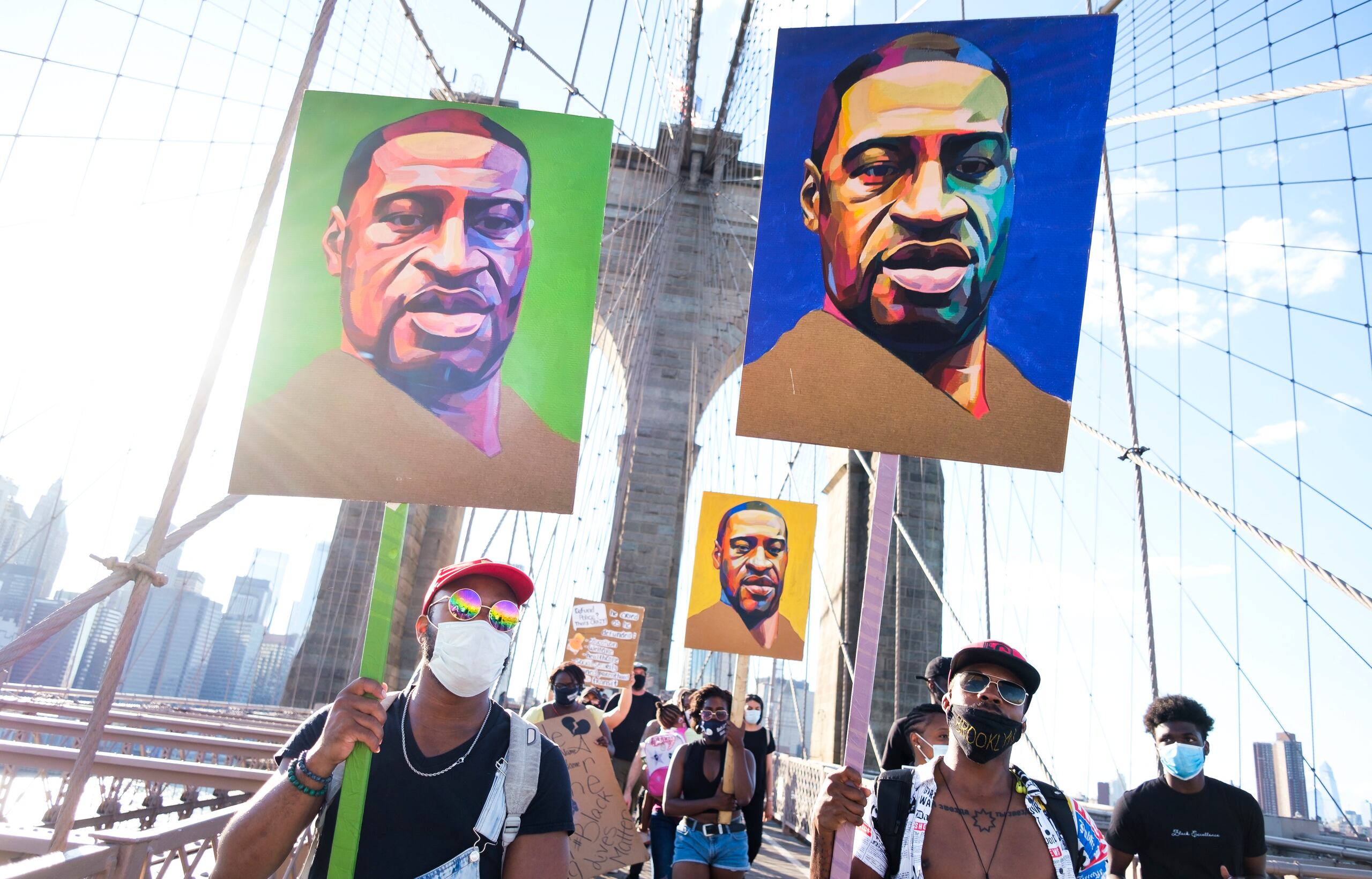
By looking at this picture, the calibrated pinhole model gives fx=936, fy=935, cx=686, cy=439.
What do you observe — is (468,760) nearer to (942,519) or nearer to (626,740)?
(626,740)

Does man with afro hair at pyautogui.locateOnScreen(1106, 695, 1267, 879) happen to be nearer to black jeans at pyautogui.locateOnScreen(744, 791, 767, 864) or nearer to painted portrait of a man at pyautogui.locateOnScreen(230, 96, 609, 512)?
black jeans at pyautogui.locateOnScreen(744, 791, 767, 864)

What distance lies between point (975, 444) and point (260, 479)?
2196mm

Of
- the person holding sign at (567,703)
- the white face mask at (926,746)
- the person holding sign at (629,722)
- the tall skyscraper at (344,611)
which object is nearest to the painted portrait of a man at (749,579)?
the person holding sign at (629,722)

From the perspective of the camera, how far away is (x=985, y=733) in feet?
6.91

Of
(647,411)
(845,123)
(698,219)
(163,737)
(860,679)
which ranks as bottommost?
(163,737)

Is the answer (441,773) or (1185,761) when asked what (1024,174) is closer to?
(1185,761)

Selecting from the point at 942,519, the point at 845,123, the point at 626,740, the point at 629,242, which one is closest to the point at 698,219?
the point at 629,242

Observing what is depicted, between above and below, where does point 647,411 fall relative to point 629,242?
below

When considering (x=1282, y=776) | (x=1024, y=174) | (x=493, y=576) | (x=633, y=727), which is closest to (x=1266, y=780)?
(x=1282, y=776)

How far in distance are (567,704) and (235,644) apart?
27.4m

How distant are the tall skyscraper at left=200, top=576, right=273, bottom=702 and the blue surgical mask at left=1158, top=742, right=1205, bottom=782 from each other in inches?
1078

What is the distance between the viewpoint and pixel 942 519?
13.7 m

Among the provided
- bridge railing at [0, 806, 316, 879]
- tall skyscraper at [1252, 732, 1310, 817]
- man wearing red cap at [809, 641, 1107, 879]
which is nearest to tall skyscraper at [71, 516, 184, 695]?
bridge railing at [0, 806, 316, 879]

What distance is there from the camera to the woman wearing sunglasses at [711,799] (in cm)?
437
